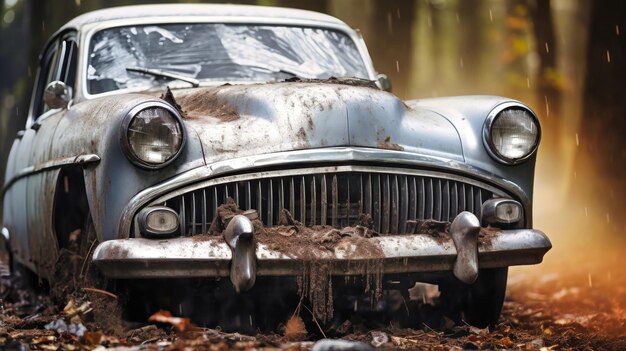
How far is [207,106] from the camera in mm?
5191

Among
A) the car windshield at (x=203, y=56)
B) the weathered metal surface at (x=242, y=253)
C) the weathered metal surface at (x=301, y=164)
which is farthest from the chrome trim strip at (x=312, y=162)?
the car windshield at (x=203, y=56)

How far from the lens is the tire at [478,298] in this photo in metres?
5.30

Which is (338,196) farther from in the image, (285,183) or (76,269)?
(76,269)

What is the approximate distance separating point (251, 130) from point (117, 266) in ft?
2.86

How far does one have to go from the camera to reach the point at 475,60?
28.5 m

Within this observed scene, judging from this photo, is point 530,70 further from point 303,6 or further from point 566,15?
point 303,6

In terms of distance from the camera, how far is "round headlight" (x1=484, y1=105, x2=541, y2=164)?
5156 millimetres

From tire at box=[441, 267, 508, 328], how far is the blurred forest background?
12.5 feet

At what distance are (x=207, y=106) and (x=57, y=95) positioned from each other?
106cm

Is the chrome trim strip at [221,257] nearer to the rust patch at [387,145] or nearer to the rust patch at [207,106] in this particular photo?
the rust patch at [387,145]

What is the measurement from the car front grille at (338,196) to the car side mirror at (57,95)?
1.52 meters

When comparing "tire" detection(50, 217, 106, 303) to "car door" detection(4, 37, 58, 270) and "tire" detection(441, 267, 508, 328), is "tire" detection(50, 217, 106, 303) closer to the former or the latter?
"car door" detection(4, 37, 58, 270)

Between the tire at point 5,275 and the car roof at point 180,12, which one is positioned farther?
the tire at point 5,275

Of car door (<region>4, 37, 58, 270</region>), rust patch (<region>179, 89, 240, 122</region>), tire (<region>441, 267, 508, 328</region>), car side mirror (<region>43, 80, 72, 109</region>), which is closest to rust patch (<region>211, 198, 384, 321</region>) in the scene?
rust patch (<region>179, 89, 240, 122</region>)
